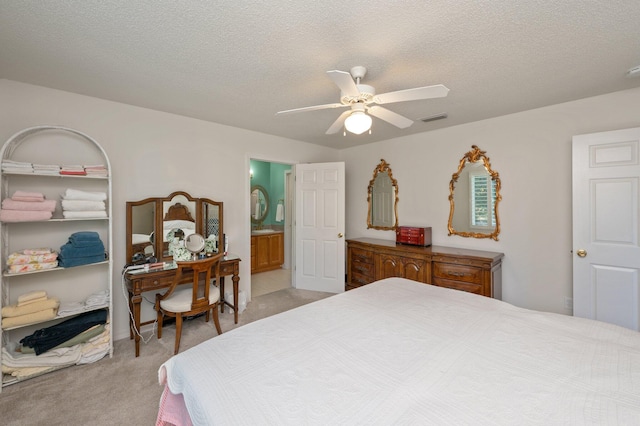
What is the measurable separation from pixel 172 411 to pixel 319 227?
10.7 ft

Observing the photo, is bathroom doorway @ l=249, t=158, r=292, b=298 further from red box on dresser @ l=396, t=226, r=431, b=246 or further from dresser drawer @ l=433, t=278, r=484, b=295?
dresser drawer @ l=433, t=278, r=484, b=295

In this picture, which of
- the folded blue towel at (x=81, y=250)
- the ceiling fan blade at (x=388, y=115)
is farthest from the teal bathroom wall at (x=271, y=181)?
the ceiling fan blade at (x=388, y=115)

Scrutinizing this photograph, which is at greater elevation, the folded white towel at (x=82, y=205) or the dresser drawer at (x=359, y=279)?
the folded white towel at (x=82, y=205)

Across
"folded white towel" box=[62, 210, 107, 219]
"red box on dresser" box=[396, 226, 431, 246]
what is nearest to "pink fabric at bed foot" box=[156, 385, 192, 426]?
"folded white towel" box=[62, 210, 107, 219]

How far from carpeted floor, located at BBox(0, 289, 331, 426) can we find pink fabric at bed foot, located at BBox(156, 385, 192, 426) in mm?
726

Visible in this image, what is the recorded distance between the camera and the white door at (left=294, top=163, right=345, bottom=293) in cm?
421

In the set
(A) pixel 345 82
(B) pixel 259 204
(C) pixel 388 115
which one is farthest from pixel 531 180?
(B) pixel 259 204

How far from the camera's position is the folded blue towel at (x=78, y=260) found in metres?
2.25

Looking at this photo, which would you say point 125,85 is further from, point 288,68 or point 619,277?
point 619,277

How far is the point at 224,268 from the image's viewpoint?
10.3 ft

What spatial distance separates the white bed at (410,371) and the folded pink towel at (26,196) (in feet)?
6.42

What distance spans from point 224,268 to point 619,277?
3.87 m

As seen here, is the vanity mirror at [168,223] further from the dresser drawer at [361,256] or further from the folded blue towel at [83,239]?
the dresser drawer at [361,256]

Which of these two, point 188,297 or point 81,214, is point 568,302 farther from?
point 81,214
